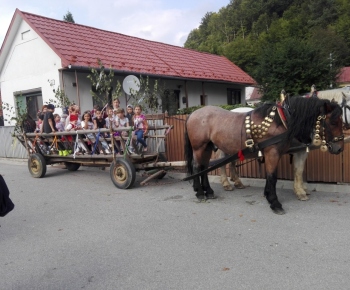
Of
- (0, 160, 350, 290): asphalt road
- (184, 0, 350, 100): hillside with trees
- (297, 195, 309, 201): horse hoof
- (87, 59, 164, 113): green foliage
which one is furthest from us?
(184, 0, 350, 100): hillside with trees

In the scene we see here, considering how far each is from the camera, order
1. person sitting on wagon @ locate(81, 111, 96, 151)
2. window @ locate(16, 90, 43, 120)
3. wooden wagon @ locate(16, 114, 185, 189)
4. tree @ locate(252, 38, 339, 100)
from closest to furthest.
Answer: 1. wooden wagon @ locate(16, 114, 185, 189)
2. person sitting on wagon @ locate(81, 111, 96, 151)
3. window @ locate(16, 90, 43, 120)
4. tree @ locate(252, 38, 339, 100)

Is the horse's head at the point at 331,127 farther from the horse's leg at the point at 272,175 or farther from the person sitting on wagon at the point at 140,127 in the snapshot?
the person sitting on wagon at the point at 140,127

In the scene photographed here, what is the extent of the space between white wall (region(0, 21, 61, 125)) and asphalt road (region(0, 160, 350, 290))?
22.6 ft

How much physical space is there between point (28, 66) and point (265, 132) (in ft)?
36.7

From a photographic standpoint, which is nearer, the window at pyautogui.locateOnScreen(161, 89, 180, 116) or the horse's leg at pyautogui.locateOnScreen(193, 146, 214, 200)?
the horse's leg at pyautogui.locateOnScreen(193, 146, 214, 200)

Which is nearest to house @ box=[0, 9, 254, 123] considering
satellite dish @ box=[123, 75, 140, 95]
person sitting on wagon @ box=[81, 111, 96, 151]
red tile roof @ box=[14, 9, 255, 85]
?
red tile roof @ box=[14, 9, 255, 85]

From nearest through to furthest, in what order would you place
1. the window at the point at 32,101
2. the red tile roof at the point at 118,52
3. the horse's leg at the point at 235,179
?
the horse's leg at the point at 235,179, the red tile roof at the point at 118,52, the window at the point at 32,101

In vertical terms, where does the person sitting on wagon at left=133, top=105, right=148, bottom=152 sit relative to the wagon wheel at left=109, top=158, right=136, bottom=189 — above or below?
above

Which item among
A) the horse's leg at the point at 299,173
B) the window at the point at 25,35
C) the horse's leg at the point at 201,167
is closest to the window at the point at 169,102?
the window at the point at 25,35

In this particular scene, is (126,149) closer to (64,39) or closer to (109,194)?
(109,194)

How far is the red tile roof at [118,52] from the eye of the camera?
11531mm

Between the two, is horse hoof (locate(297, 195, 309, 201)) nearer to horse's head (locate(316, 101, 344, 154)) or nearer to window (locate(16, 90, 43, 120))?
horse's head (locate(316, 101, 344, 154))

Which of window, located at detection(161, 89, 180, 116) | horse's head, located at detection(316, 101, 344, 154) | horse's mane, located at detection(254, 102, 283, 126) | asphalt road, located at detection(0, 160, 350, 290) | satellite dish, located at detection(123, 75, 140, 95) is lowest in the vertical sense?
asphalt road, located at detection(0, 160, 350, 290)

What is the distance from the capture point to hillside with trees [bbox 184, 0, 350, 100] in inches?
626
